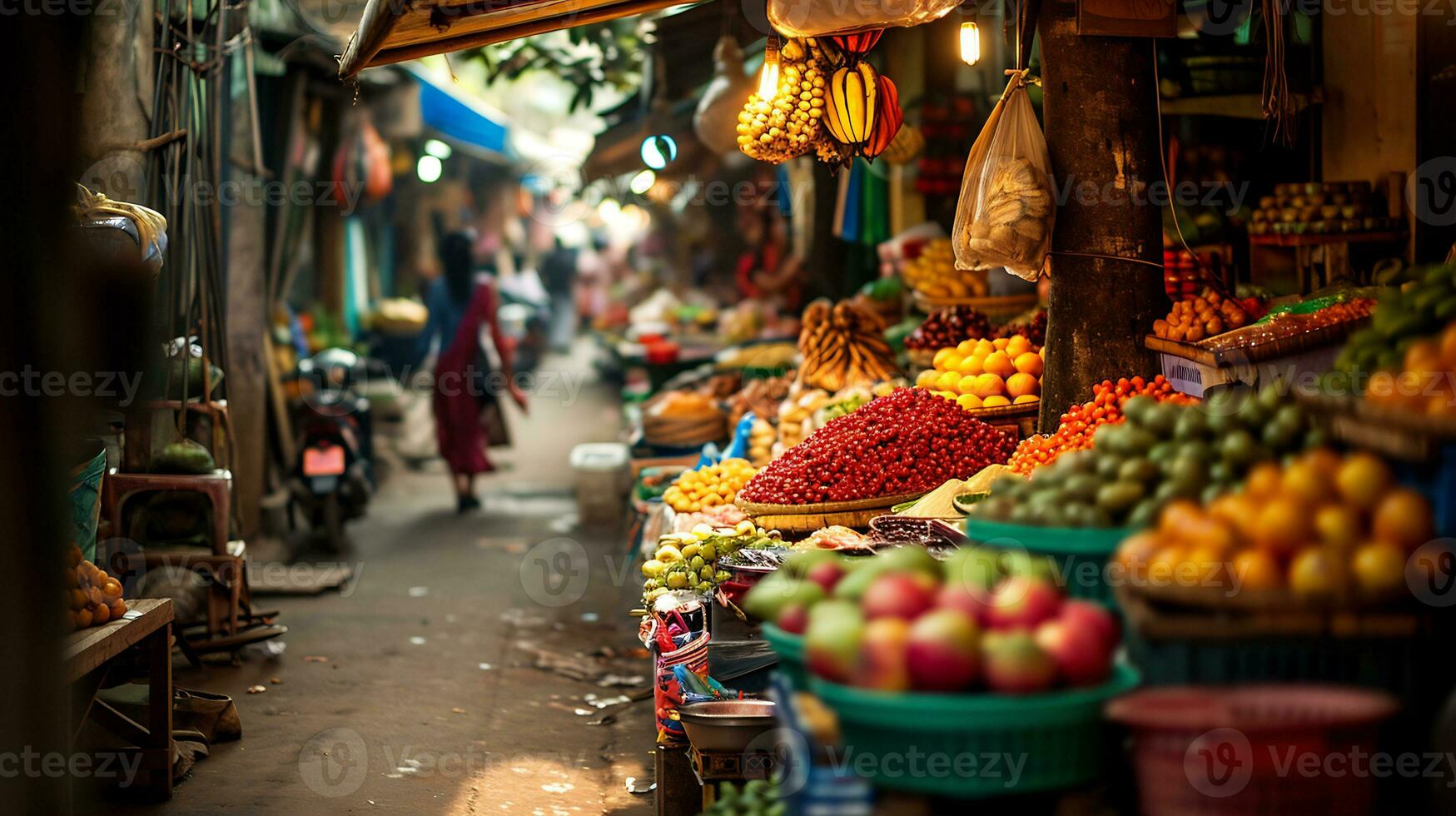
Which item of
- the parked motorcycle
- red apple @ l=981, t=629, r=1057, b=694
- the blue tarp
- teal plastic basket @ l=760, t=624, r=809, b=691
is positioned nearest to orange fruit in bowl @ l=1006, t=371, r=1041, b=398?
teal plastic basket @ l=760, t=624, r=809, b=691

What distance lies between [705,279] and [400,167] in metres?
4.79

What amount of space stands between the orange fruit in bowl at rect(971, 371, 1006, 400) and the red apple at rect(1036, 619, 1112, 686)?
3.91 meters

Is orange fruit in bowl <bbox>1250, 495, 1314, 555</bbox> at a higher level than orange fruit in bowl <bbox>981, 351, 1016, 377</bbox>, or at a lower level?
lower

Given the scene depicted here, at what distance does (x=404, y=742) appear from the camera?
5.85 m

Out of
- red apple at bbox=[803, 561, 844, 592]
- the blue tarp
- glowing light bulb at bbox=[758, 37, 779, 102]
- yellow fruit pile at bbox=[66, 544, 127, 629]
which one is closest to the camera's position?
red apple at bbox=[803, 561, 844, 592]

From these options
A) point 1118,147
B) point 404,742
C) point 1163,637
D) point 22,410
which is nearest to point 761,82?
point 1118,147

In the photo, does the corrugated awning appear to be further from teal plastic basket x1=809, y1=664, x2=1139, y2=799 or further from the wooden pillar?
teal plastic basket x1=809, y1=664, x2=1139, y2=799

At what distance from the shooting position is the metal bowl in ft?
13.5

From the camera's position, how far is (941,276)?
8461mm

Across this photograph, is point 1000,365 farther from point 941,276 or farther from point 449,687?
point 449,687

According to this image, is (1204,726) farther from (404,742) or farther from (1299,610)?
(404,742)

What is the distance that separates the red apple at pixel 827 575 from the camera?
2949mm

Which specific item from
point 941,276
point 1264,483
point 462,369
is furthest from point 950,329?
point 462,369

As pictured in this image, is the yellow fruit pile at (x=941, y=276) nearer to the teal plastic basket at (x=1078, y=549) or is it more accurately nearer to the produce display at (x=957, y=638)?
the teal plastic basket at (x=1078, y=549)
